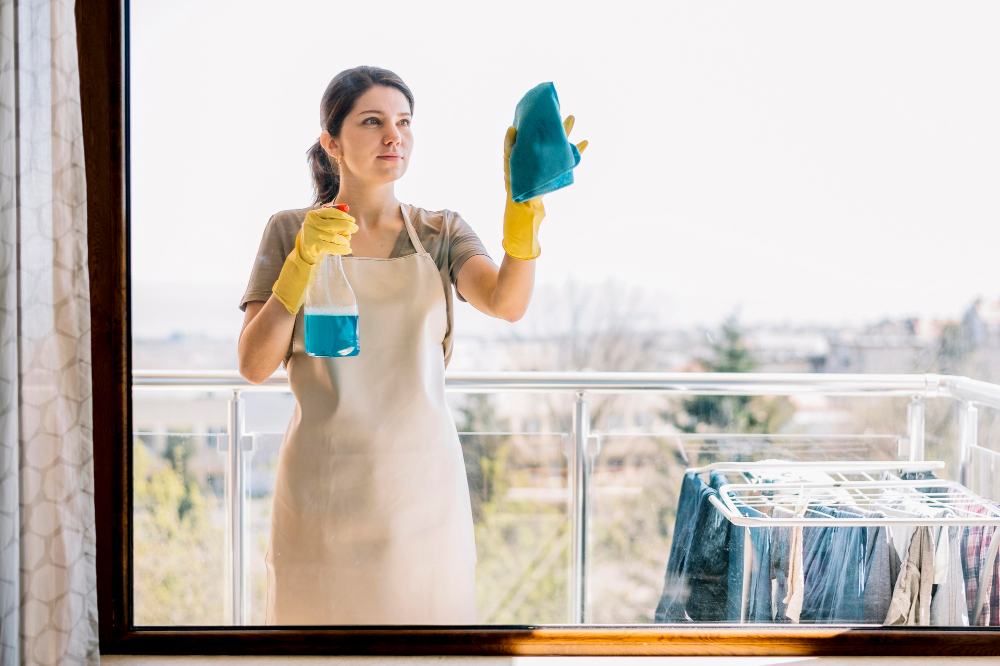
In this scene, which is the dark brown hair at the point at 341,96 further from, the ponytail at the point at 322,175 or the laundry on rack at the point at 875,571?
the laundry on rack at the point at 875,571

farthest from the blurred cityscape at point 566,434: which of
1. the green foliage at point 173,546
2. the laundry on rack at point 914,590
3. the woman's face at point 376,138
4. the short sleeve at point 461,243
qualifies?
the woman's face at point 376,138

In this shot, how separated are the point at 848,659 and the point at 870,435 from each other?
52cm

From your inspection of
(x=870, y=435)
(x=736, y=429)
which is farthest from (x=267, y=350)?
(x=870, y=435)

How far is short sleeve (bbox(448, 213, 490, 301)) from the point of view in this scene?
1.37m

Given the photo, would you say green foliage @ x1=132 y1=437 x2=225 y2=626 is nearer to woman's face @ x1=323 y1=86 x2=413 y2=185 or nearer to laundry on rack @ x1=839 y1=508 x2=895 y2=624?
woman's face @ x1=323 y1=86 x2=413 y2=185

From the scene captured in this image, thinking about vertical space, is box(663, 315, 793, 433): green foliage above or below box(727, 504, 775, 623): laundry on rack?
above

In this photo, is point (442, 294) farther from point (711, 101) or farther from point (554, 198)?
point (711, 101)

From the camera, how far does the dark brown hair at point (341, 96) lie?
4.40ft

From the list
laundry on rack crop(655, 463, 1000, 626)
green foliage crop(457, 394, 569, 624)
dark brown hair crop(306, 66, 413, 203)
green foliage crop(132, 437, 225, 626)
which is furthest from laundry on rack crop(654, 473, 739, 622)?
dark brown hair crop(306, 66, 413, 203)

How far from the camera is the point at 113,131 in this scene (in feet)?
4.03

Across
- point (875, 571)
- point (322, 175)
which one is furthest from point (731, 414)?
point (322, 175)

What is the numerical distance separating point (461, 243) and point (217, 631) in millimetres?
818

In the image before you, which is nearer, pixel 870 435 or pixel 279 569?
pixel 279 569

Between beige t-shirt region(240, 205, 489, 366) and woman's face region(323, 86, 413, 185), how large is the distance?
0.30 feet
